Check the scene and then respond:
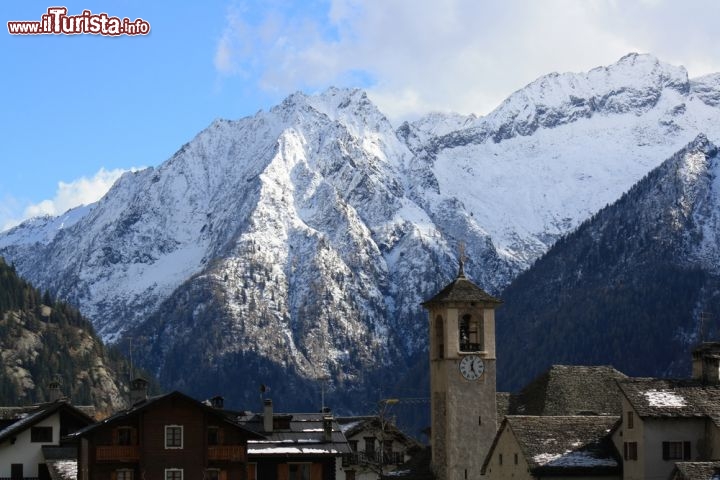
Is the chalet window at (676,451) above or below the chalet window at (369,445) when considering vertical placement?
below

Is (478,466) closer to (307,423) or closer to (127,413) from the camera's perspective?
(307,423)

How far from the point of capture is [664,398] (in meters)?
116

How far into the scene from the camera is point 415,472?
146 meters

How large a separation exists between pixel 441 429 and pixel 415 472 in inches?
211

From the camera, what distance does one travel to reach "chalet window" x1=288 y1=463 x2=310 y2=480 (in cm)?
14025

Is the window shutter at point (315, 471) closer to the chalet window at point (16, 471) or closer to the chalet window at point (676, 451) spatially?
the chalet window at point (16, 471)

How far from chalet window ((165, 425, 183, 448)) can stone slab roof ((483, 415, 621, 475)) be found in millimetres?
20856

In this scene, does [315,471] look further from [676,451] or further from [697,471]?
[697,471]

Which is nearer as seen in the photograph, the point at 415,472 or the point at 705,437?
the point at 705,437

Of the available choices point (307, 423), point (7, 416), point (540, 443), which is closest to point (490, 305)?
point (307, 423)

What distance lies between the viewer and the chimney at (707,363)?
11975 cm

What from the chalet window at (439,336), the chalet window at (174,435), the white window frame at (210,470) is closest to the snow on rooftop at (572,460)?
the white window frame at (210,470)

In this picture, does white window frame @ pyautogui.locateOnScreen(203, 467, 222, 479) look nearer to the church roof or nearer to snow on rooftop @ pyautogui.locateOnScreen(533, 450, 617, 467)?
snow on rooftop @ pyautogui.locateOnScreen(533, 450, 617, 467)

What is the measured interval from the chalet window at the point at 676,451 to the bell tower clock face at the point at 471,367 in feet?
98.8
